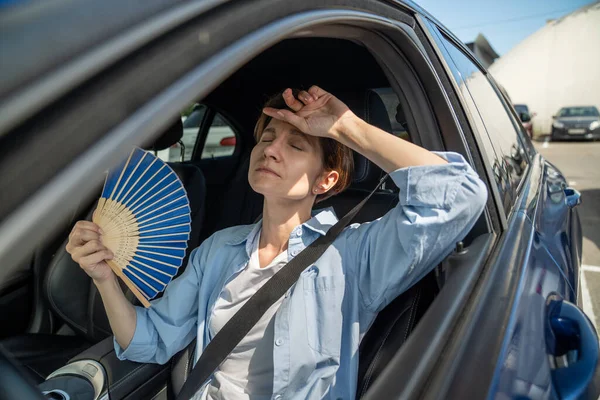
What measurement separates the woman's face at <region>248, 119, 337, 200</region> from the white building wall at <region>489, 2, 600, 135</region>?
24.9 m

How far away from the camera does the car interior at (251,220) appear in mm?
1302

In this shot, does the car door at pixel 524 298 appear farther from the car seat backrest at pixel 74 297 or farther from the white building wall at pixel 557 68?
the white building wall at pixel 557 68

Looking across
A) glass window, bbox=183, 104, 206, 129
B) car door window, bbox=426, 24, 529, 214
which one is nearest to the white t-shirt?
car door window, bbox=426, 24, 529, 214

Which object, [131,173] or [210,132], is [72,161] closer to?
[131,173]

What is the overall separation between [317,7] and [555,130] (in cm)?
1982

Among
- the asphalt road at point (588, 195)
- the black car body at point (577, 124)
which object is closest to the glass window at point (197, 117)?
the asphalt road at point (588, 195)

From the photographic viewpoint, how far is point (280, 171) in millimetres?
1369

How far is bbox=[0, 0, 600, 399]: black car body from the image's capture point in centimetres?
38

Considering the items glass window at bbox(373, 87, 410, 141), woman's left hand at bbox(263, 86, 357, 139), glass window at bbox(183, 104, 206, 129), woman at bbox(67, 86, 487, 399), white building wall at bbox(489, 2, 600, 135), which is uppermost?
glass window at bbox(183, 104, 206, 129)

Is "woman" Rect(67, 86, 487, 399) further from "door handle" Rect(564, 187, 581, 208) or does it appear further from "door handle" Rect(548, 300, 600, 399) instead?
"door handle" Rect(564, 187, 581, 208)

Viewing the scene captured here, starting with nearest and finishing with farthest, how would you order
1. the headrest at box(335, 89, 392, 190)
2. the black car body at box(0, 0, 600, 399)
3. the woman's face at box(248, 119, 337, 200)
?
the black car body at box(0, 0, 600, 399) < the woman's face at box(248, 119, 337, 200) < the headrest at box(335, 89, 392, 190)

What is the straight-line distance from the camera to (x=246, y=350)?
1.31m

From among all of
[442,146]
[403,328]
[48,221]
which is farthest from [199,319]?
[48,221]

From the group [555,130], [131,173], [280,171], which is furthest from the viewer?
[555,130]
